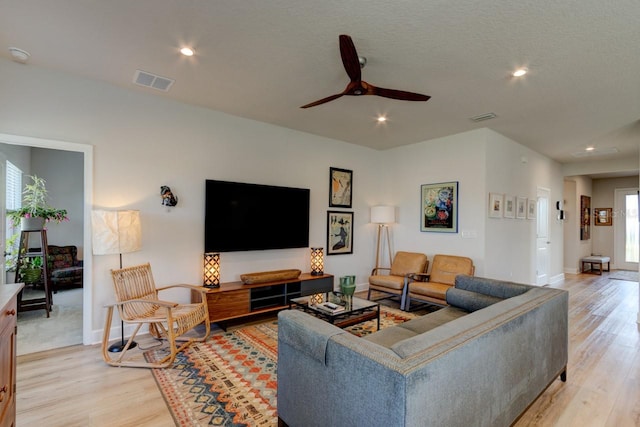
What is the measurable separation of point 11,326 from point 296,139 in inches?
158

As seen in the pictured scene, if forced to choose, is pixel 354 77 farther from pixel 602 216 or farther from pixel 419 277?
pixel 602 216

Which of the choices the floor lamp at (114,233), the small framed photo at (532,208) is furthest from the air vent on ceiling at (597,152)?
the floor lamp at (114,233)

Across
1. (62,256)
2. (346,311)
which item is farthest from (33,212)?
(346,311)

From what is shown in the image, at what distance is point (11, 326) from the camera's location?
172cm

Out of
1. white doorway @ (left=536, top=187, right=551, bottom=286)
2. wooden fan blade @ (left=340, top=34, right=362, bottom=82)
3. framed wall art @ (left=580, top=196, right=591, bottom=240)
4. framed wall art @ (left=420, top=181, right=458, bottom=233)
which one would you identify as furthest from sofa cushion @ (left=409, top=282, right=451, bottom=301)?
framed wall art @ (left=580, top=196, right=591, bottom=240)

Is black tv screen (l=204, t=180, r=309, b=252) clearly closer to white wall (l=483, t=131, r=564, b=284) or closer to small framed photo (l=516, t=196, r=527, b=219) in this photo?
white wall (l=483, t=131, r=564, b=284)

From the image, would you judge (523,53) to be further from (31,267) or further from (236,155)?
(31,267)

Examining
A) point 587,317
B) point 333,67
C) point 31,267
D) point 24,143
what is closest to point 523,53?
point 333,67

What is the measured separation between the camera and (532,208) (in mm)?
6098

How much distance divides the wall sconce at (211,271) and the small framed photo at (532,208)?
571 centimetres

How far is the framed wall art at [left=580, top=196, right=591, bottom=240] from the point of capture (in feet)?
28.3

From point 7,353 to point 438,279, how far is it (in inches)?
187

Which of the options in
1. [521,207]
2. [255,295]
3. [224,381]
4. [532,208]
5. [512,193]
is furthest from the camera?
[532,208]

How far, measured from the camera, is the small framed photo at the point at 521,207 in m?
5.60
